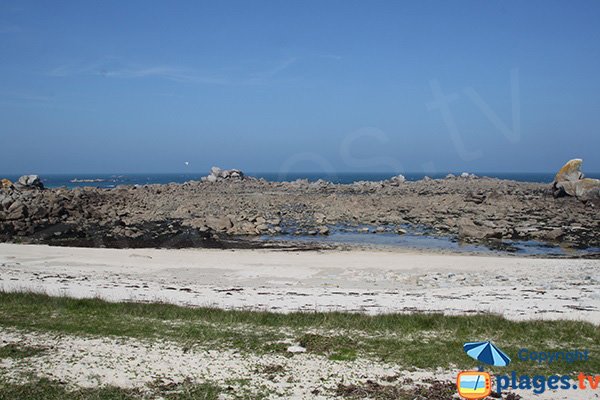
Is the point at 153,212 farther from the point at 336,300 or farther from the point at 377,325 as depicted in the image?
the point at 377,325

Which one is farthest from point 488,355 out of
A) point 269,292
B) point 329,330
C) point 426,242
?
point 426,242

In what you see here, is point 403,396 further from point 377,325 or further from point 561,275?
point 561,275

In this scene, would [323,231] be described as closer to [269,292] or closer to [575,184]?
[269,292]

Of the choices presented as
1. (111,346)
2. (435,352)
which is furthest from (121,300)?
(435,352)

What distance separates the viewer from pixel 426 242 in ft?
104

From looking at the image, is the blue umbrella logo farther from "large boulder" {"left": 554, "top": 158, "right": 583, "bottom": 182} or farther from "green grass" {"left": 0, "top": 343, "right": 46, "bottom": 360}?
"large boulder" {"left": 554, "top": 158, "right": 583, "bottom": 182}

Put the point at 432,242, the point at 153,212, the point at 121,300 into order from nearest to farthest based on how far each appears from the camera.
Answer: the point at 121,300 < the point at 432,242 < the point at 153,212

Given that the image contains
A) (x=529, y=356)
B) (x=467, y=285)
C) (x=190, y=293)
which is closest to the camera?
(x=529, y=356)

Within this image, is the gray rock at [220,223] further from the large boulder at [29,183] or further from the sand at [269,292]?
the large boulder at [29,183]

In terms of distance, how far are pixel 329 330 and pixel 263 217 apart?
31.0 m

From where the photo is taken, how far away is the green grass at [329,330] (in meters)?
9.50

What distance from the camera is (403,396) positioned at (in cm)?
761

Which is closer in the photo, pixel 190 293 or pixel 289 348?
pixel 289 348

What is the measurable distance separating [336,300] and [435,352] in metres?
5.84
